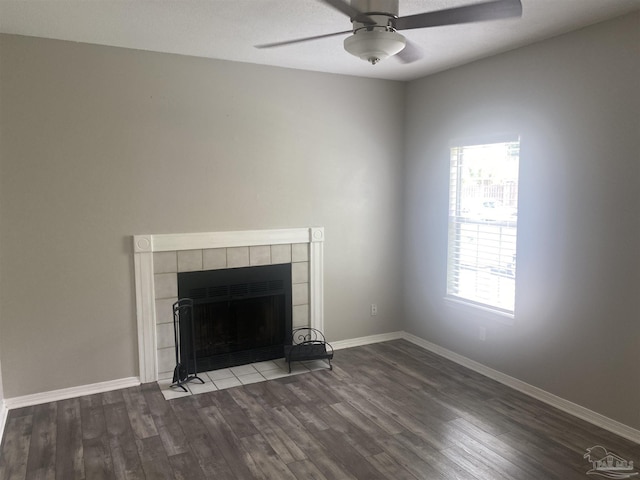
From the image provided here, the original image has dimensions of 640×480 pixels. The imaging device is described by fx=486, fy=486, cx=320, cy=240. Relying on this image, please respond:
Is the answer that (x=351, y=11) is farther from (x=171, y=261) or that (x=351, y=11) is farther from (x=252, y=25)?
(x=171, y=261)

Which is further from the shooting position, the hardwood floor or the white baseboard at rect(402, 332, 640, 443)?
the white baseboard at rect(402, 332, 640, 443)

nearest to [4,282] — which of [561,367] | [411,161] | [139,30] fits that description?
[139,30]

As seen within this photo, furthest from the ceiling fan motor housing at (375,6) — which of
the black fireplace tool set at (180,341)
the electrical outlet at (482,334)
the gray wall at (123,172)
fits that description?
the electrical outlet at (482,334)

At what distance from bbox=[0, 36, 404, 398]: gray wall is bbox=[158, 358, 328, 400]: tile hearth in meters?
0.44

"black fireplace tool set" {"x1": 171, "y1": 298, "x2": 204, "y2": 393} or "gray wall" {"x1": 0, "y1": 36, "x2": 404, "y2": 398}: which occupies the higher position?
"gray wall" {"x1": 0, "y1": 36, "x2": 404, "y2": 398}

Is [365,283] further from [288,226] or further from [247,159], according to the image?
[247,159]

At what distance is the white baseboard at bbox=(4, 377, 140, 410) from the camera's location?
11.4 ft

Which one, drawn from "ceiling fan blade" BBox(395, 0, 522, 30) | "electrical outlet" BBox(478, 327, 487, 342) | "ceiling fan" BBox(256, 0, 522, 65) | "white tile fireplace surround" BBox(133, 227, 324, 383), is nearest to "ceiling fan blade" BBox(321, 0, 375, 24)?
"ceiling fan" BBox(256, 0, 522, 65)

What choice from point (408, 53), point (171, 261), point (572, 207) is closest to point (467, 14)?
point (408, 53)

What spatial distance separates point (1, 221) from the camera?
3.35m

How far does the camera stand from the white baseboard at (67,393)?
347 cm

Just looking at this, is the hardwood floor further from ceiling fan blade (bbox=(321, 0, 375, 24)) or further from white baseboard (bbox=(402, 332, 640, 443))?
ceiling fan blade (bbox=(321, 0, 375, 24))

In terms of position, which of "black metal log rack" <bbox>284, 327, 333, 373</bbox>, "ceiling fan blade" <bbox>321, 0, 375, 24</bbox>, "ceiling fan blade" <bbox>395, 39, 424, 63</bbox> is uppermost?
"ceiling fan blade" <bbox>395, 39, 424, 63</bbox>

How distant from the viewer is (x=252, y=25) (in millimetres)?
3096
